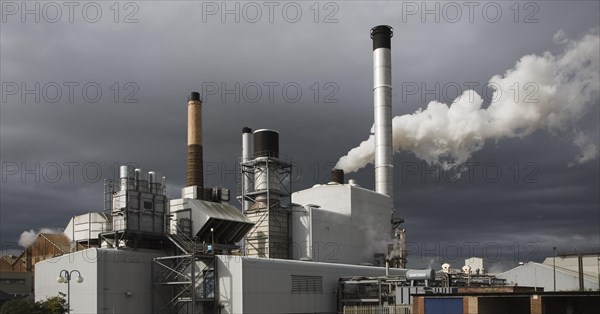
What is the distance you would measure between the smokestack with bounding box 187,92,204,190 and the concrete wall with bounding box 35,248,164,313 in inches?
602

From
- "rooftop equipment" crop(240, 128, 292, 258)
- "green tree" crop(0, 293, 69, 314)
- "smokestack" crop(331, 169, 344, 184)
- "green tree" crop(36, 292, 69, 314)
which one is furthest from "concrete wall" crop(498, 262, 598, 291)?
"green tree" crop(0, 293, 69, 314)

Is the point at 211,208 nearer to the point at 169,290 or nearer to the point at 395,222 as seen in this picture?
the point at 169,290

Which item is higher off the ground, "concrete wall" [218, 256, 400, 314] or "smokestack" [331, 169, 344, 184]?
"smokestack" [331, 169, 344, 184]

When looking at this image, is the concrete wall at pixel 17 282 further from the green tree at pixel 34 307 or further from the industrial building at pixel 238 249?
the green tree at pixel 34 307

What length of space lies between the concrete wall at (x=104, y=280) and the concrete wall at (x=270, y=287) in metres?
6.01

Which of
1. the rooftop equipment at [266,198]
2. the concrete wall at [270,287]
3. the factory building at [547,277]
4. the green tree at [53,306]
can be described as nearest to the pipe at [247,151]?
the rooftop equipment at [266,198]

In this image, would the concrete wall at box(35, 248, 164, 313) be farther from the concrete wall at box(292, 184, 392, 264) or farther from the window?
the concrete wall at box(292, 184, 392, 264)

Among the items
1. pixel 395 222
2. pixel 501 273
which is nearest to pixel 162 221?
pixel 395 222

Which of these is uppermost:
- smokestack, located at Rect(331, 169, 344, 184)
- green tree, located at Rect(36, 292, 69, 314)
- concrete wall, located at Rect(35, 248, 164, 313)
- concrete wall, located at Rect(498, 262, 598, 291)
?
smokestack, located at Rect(331, 169, 344, 184)

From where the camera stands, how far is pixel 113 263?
48.0 meters

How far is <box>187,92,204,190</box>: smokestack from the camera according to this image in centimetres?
6644

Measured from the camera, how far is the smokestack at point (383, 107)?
82.8m

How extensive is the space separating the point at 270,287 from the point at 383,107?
37734 millimetres

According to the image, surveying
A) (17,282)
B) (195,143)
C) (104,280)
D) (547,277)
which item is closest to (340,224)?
(195,143)
